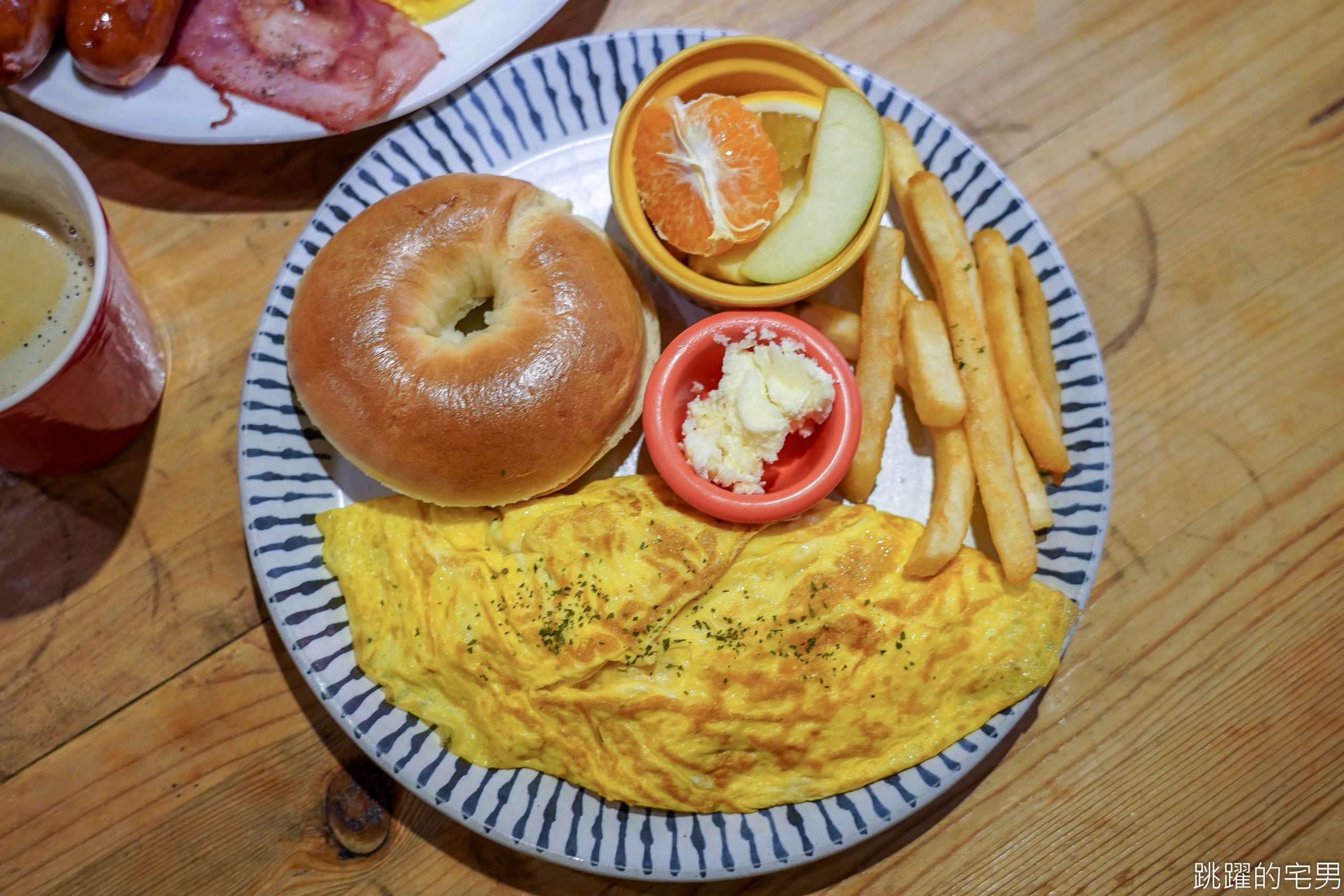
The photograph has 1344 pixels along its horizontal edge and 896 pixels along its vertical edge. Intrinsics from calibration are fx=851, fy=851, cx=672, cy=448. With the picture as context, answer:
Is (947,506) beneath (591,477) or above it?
above

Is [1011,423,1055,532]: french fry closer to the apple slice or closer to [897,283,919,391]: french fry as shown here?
[897,283,919,391]: french fry

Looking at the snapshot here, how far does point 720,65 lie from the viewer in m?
2.38

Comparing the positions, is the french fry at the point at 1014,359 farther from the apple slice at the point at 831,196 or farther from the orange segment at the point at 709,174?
the orange segment at the point at 709,174

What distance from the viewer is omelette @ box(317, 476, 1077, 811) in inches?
85.3

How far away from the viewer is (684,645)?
221cm

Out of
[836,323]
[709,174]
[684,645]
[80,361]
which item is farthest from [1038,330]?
[80,361]

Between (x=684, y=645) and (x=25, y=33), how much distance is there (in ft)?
7.76

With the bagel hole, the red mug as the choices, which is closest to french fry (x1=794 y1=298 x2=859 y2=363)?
the bagel hole

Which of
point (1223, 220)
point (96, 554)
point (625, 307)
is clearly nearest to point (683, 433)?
point (625, 307)

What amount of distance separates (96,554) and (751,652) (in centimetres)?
192

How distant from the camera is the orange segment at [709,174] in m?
2.18

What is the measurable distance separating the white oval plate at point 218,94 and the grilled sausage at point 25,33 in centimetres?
9

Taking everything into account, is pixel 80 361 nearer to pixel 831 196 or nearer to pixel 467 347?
pixel 467 347

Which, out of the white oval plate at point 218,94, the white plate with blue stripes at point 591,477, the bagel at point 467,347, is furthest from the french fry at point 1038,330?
the white oval plate at point 218,94
